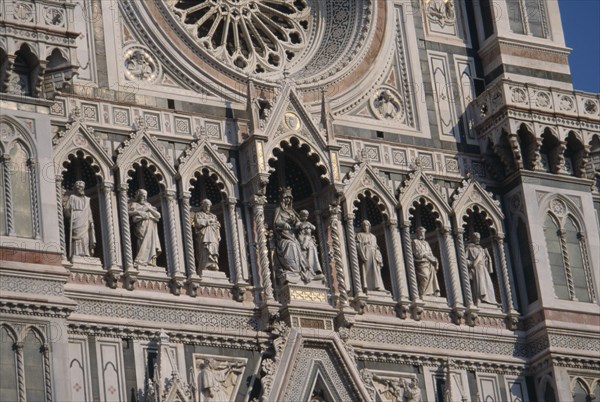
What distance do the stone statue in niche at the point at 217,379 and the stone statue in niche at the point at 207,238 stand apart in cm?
130

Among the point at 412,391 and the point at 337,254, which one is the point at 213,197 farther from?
the point at 412,391

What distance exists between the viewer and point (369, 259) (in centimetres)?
3025

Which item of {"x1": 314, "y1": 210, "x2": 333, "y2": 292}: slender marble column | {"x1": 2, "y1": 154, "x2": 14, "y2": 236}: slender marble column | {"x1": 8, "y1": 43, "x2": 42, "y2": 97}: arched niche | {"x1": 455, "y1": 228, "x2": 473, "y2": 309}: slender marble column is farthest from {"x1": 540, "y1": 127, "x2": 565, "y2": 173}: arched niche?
{"x1": 2, "y1": 154, "x2": 14, "y2": 236}: slender marble column

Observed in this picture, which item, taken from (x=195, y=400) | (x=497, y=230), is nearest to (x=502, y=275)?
(x=497, y=230)

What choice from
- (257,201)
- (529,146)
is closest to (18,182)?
(257,201)

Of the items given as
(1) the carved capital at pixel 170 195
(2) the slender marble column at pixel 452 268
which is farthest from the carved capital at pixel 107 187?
A: (2) the slender marble column at pixel 452 268

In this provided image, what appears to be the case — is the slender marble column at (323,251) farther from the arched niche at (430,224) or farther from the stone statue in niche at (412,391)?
the stone statue in niche at (412,391)

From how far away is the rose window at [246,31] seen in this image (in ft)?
102

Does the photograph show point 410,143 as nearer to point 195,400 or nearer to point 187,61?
point 187,61

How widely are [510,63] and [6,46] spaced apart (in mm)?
7663

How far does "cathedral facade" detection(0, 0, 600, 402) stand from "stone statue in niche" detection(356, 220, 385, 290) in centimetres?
3

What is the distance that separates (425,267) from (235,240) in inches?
107

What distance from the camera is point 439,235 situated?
31.0m

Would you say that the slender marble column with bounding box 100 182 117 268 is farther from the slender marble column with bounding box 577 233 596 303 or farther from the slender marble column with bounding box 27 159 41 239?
the slender marble column with bounding box 577 233 596 303
